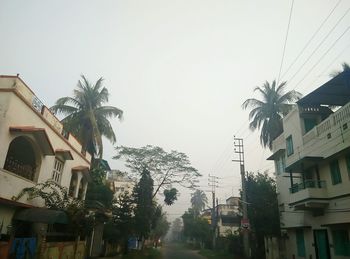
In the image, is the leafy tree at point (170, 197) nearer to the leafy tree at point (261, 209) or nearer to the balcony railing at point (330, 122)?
the leafy tree at point (261, 209)

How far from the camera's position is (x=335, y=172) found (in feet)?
57.3

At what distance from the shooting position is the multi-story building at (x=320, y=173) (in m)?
16.4

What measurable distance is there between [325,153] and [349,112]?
330 centimetres

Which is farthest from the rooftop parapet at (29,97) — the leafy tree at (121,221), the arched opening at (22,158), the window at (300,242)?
the window at (300,242)

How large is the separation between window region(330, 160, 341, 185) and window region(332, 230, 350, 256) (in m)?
2.89

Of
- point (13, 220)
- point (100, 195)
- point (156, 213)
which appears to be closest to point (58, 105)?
point (100, 195)

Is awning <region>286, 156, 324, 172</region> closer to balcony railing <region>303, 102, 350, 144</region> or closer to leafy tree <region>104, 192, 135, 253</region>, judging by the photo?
balcony railing <region>303, 102, 350, 144</region>

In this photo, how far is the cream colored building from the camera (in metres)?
12.6

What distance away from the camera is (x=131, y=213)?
29.5 metres

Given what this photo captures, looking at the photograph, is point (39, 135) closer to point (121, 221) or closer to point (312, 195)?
point (312, 195)

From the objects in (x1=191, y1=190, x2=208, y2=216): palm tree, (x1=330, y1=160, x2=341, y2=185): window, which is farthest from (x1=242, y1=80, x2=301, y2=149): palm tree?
(x1=191, y1=190, x2=208, y2=216): palm tree

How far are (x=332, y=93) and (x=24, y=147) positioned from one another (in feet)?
63.8

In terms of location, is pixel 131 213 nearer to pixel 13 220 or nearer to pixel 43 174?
pixel 43 174

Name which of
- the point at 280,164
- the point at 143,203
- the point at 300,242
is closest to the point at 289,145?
the point at 280,164
